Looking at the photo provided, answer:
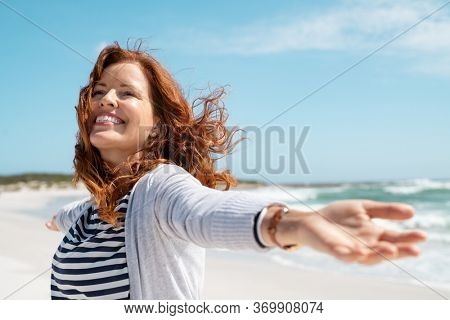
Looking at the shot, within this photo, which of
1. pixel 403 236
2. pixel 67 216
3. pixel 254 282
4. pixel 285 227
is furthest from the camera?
pixel 254 282

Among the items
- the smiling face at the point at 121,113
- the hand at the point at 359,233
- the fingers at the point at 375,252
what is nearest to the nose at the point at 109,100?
the smiling face at the point at 121,113

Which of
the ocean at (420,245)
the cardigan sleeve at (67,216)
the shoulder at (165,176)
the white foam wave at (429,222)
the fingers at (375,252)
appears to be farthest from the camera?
the white foam wave at (429,222)

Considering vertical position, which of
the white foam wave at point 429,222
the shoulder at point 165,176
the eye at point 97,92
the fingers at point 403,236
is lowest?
the white foam wave at point 429,222

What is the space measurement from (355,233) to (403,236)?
0.10 meters

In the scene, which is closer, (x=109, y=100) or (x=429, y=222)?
(x=109, y=100)

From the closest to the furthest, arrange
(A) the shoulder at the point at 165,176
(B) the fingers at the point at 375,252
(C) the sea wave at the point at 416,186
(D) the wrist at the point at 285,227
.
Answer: (B) the fingers at the point at 375,252
(D) the wrist at the point at 285,227
(A) the shoulder at the point at 165,176
(C) the sea wave at the point at 416,186

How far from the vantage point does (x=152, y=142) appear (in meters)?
2.15

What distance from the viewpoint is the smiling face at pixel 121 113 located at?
2148 millimetres

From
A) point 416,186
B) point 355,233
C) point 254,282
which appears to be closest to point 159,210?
point 355,233

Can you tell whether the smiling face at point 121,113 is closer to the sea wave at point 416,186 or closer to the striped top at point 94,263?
the striped top at point 94,263

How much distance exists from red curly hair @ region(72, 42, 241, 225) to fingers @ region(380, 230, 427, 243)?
3.58 feet

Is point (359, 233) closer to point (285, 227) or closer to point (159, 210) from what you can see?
point (285, 227)
